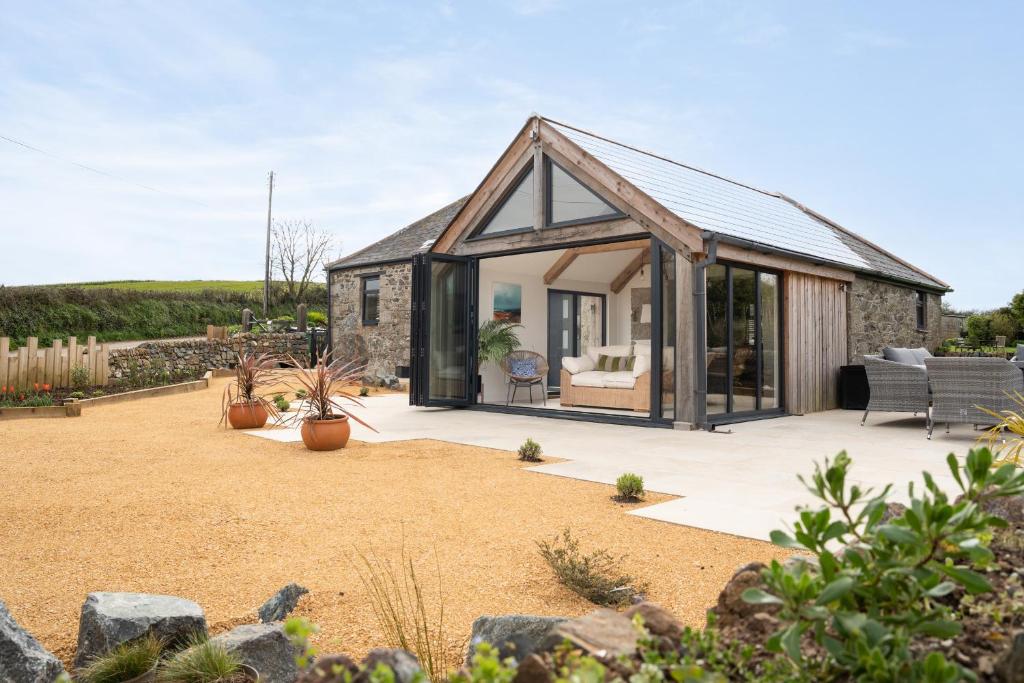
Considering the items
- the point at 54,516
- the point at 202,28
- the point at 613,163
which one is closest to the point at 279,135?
the point at 202,28

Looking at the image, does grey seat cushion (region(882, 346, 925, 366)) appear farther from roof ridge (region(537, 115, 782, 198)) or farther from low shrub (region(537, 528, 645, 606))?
low shrub (region(537, 528, 645, 606))

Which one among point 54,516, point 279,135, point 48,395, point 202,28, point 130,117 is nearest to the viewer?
point 54,516

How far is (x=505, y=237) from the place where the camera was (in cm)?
983

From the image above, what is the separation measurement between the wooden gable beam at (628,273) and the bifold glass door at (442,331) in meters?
3.92

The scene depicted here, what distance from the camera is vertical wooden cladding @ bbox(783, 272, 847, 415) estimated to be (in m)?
9.61

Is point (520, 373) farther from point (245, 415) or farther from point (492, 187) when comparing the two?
point (245, 415)

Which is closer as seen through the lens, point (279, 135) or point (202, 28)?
point (202, 28)

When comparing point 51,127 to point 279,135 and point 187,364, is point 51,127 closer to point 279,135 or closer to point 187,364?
point 279,135

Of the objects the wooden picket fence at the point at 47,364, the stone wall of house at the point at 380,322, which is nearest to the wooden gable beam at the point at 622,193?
the stone wall of house at the point at 380,322

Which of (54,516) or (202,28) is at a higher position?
(202,28)

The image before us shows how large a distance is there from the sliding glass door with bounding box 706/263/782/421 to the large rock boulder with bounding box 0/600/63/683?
7.20m

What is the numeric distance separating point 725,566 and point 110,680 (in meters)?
2.45

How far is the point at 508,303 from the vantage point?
37.7ft

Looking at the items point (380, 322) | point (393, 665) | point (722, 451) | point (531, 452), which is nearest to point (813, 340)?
point (722, 451)
